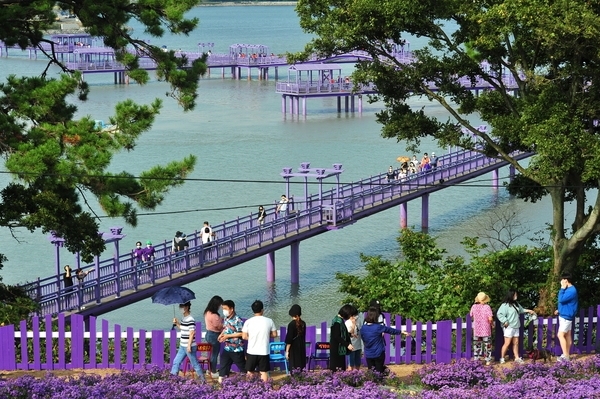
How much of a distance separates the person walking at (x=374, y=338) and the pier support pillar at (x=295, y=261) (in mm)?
18747

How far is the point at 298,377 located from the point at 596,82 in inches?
329

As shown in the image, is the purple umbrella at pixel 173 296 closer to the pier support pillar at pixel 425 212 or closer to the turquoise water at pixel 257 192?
the turquoise water at pixel 257 192

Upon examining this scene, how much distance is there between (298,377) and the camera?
48.6 ft

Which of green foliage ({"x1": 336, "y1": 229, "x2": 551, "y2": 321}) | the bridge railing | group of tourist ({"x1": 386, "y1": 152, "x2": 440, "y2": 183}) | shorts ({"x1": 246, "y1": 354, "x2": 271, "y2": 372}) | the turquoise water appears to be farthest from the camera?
group of tourist ({"x1": 386, "y1": 152, "x2": 440, "y2": 183})

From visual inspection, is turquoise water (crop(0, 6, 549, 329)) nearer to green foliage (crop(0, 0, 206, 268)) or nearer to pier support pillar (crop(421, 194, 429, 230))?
pier support pillar (crop(421, 194, 429, 230))

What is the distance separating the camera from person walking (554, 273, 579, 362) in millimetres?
16328

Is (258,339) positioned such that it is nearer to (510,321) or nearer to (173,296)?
(510,321)

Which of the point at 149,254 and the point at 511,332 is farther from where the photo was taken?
the point at 149,254

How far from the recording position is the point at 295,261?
115 feet

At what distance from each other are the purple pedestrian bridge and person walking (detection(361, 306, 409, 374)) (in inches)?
375

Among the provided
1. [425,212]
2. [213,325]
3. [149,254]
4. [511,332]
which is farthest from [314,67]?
[213,325]

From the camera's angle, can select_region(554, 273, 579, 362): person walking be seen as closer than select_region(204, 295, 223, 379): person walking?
No

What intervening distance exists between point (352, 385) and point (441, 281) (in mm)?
6101

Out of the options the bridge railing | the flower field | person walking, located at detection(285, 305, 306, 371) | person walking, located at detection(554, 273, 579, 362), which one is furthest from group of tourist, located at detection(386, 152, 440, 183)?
the flower field
